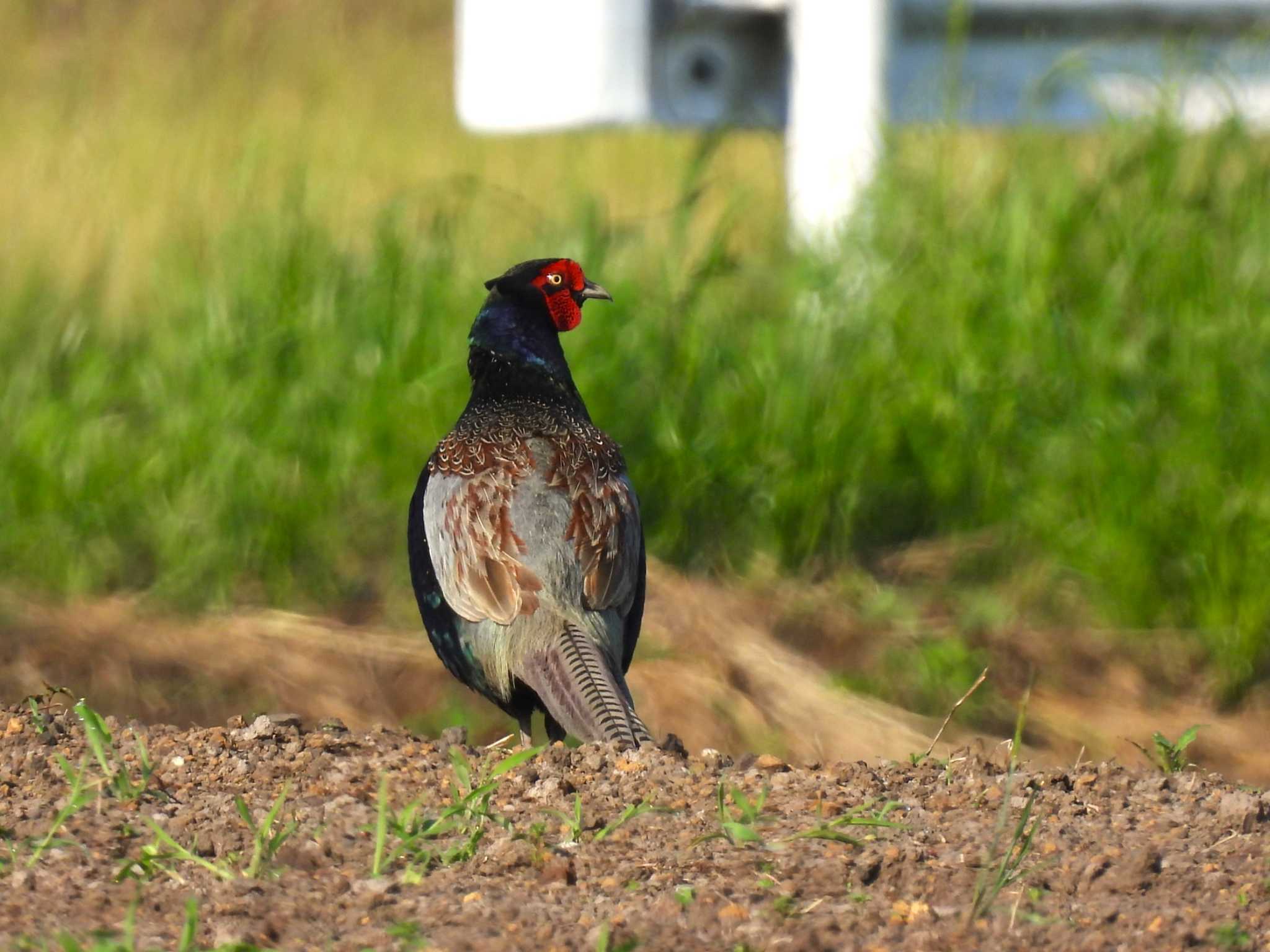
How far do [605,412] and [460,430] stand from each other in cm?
101

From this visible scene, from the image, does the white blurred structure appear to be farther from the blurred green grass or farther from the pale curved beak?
the pale curved beak

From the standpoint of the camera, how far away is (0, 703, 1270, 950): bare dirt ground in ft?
7.13

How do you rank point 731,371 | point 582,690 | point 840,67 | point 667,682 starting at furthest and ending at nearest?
point 840,67
point 731,371
point 667,682
point 582,690

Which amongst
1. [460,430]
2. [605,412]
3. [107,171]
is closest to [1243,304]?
[605,412]

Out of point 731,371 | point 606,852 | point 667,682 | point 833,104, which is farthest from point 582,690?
point 833,104

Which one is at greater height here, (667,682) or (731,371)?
(731,371)

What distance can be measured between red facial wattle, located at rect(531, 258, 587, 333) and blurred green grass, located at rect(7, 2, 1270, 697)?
0.78 metres

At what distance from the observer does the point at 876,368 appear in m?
4.59

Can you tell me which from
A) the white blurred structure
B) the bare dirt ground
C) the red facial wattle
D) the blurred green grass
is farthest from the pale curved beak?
the white blurred structure

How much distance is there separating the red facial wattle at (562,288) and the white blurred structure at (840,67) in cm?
Result: 135

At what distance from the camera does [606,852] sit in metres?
2.46

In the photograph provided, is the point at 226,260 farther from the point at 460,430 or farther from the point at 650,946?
the point at 650,946

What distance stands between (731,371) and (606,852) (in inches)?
93.8

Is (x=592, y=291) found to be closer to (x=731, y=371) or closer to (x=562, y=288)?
(x=562, y=288)
